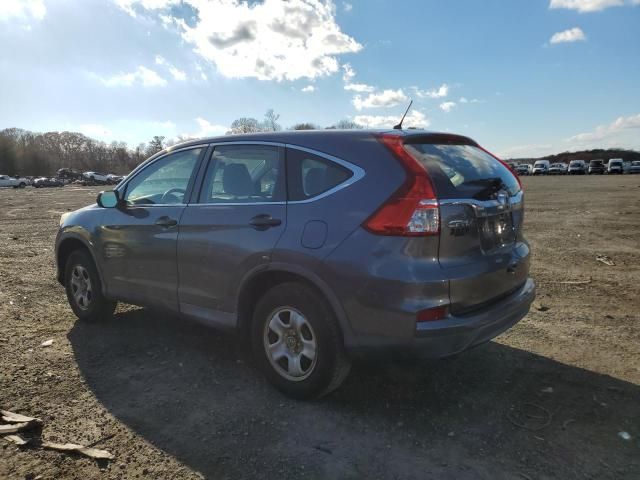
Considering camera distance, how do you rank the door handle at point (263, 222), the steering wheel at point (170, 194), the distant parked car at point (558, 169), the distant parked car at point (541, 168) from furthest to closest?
the distant parked car at point (541, 168) → the distant parked car at point (558, 169) → the steering wheel at point (170, 194) → the door handle at point (263, 222)

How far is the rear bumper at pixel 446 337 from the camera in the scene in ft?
9.25

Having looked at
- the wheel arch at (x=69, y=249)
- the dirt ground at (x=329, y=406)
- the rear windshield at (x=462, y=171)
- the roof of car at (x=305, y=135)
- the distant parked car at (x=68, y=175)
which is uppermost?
the distant parked car at (x=68, y=175)

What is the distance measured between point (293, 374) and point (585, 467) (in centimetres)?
180

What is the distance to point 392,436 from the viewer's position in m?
2.99

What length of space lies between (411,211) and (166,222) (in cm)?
219

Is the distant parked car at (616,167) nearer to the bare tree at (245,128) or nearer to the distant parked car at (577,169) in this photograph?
the distant parked car at (577,169)

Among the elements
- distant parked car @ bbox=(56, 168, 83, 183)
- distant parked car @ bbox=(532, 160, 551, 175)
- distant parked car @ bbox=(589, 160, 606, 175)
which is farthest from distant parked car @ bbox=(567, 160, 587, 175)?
distant parked car @ bbox=(56, 168, 83, 183)

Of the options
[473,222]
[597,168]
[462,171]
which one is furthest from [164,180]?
[597,168]

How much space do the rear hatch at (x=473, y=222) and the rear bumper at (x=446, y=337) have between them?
7 centimetres

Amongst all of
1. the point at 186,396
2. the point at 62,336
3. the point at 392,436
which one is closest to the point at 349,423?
the point at 392,436

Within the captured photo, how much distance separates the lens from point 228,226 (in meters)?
3.60

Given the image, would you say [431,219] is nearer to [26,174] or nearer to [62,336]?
[62,336]

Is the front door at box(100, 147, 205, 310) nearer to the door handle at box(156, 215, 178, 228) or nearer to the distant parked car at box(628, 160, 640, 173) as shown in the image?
the door handle at box(156, 215, 178, 228)

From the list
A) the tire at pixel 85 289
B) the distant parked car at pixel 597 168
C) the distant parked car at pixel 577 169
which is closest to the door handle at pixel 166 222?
the tire at pixel 85 289
